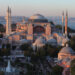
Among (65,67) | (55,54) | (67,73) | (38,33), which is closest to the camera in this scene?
(67,73)

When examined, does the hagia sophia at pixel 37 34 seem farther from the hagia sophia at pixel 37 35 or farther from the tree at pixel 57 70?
the tree at pixel 57 70

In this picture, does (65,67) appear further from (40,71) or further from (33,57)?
(33,57)

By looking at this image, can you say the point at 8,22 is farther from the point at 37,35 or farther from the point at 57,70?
the point at 57,70

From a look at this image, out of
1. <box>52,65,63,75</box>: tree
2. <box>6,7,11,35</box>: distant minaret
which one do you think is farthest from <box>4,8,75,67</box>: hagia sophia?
<box>52,65,63,75</box>: tree

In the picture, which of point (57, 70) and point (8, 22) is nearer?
point (57, 70)

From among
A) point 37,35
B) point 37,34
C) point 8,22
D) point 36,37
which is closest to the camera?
point 36,37

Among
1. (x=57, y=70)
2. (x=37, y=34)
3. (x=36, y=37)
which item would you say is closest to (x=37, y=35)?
(x=37, y=34)

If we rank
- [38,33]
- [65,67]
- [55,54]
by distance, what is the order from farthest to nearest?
1. [38,33]
2. [55,54]
3. [65,67]

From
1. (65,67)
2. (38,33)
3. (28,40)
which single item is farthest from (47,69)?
(38,33)

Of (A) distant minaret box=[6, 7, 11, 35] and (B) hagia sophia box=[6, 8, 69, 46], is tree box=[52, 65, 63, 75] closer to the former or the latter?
(B) hagia sophia box=[6, 8, 69, 46]

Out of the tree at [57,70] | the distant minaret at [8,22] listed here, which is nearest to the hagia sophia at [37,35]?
the distant minaret at [8,22]

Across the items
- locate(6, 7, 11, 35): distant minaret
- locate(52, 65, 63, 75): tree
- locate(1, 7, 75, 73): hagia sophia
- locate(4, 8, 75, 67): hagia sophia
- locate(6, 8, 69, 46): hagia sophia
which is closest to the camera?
locate(52, 65, 63, 75): tree
